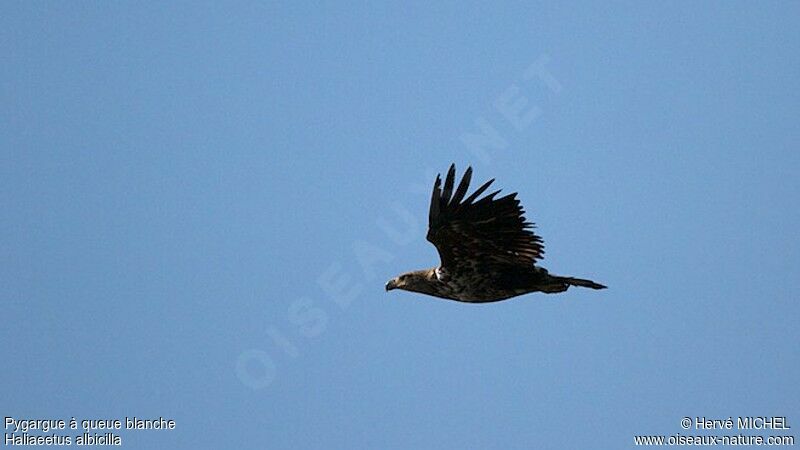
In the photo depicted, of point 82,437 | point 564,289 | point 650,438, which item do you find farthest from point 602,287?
point 82,437

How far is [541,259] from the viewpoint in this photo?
16.3 meters

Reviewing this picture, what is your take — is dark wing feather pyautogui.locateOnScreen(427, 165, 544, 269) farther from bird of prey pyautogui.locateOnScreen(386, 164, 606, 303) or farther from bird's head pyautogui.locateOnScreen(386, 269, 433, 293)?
A: bird's head pyautogui.locateOnScreen(386, 269, 433, 293)

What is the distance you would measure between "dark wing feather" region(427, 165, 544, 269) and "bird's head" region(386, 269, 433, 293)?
3.92ft

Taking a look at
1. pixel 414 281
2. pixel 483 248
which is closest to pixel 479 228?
pixel 483 248

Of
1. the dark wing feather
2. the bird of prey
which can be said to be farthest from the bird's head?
the dark wing feather

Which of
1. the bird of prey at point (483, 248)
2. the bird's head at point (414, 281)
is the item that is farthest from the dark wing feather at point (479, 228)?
the bird's head at point (414, 281)

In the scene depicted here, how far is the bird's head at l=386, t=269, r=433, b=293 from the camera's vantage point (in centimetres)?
1783

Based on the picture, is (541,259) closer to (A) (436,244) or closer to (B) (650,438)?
(A) (436,244)

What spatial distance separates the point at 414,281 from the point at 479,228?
2.35 meters

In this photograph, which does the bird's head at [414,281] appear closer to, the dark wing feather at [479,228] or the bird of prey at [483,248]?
the bird of prey at [483,248]

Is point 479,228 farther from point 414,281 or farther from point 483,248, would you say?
point 414,281

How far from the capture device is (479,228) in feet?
52.6

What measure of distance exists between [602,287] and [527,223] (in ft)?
5.03

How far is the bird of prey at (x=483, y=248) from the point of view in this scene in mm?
15734
